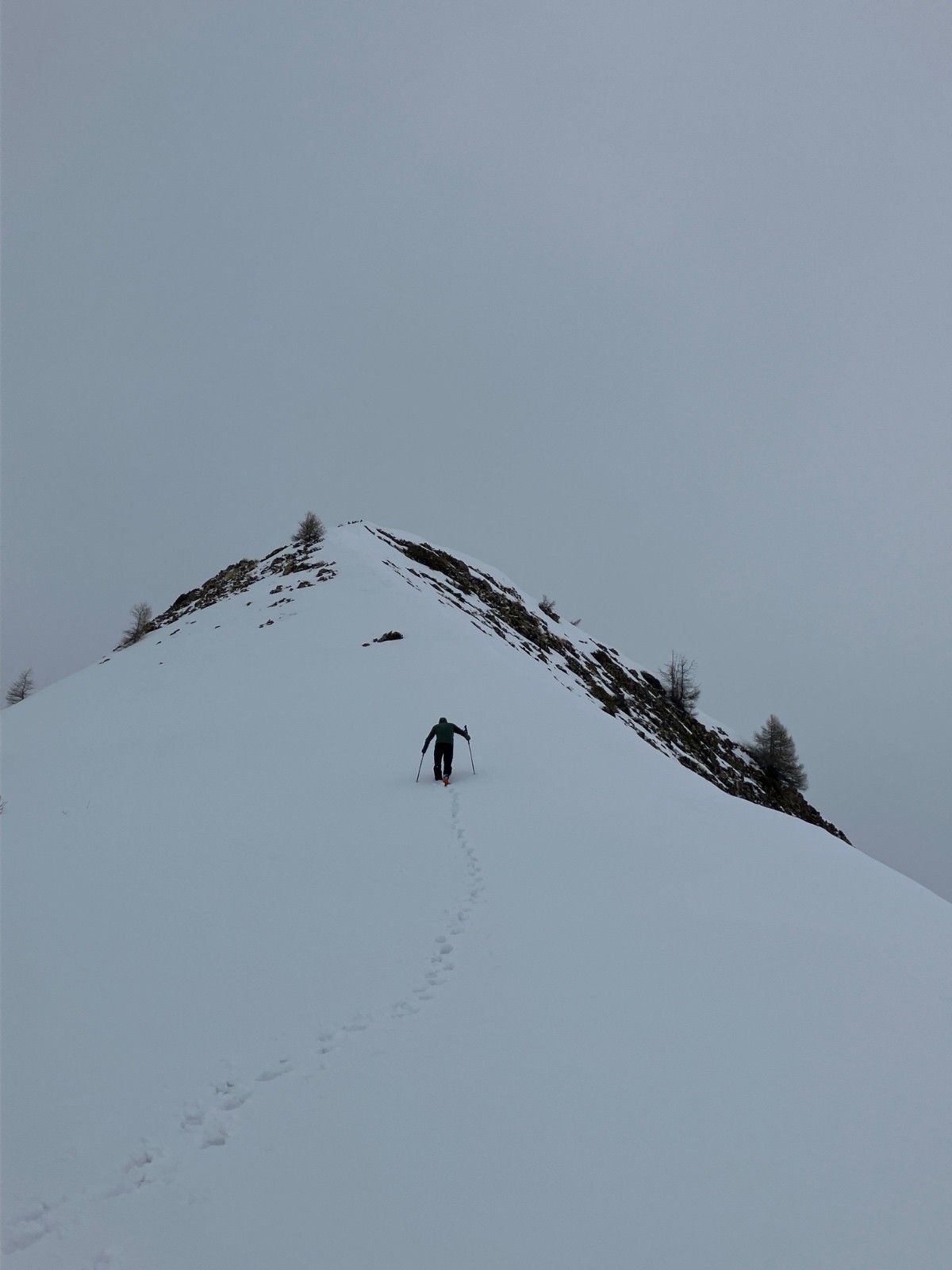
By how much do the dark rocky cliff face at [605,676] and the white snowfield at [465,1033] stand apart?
62.5 feet

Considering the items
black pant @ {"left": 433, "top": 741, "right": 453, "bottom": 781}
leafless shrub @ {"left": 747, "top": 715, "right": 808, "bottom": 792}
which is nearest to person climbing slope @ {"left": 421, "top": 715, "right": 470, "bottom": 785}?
black pant @ {"left": 433, "top": 741, "right": 453, "bottom": 781}

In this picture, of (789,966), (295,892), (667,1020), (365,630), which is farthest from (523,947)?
(365,630)

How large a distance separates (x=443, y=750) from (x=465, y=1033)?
7.73 m

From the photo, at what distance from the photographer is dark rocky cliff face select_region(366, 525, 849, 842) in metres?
34.2

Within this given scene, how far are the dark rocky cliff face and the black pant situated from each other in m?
15.6

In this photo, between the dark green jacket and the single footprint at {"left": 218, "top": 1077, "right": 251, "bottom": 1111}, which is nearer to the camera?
the single footprint at {"left": 218, "top": 1077, "right": 251, "bottom": 1111}

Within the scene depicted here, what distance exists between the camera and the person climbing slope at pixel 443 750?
1326 cm

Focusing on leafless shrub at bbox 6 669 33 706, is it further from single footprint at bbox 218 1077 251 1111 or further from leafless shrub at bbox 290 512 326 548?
single footprint at bbox 218 1077 251 1111

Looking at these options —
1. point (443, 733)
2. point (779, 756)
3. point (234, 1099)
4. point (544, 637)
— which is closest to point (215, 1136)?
point (234, 1099)

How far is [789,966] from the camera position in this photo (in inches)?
272

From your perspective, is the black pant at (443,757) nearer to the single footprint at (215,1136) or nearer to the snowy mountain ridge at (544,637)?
the single footprint at (215,1136)

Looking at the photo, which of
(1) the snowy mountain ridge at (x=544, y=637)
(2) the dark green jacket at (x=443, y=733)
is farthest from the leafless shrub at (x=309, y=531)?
(2) the dark green jacket at (x=443, y=733)

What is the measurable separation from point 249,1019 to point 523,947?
2.86m

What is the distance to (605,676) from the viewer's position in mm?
43906
